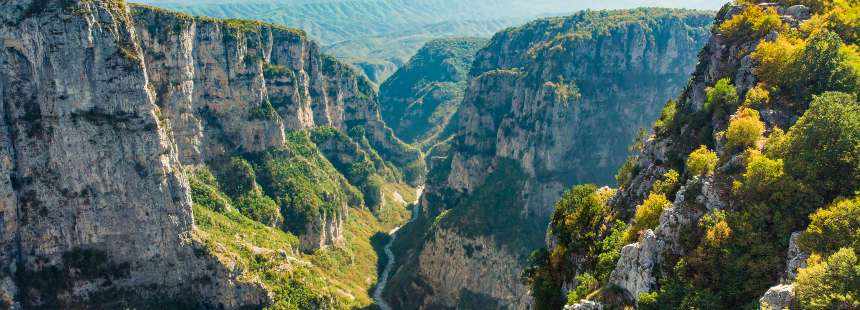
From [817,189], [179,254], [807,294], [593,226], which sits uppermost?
[817,189]

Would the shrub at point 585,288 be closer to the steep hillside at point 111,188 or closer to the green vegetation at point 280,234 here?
the green vegetation at point 280,234

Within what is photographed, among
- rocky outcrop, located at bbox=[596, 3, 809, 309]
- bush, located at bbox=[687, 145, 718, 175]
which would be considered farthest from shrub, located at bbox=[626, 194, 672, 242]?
bush, located at bbox=[687, 145, 718, 175]

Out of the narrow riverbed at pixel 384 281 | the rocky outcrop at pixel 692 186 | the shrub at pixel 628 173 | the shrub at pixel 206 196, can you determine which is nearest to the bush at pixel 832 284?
the rocky outcrop at pixel 692 186

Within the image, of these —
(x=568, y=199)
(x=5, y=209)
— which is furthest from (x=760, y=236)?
(x=5, y=209)

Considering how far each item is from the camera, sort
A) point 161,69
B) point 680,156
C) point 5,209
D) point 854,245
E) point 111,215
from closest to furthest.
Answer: point 854,245 < point 680,156 < point 5,209 < point 111,215 < point 161,69

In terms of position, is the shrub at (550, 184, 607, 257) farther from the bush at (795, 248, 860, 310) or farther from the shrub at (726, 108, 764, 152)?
the bush at (795, 248, 860, 310)

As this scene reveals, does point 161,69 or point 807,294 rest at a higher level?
point 161,69

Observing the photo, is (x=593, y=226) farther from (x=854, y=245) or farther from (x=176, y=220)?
(x=176, y=220)
